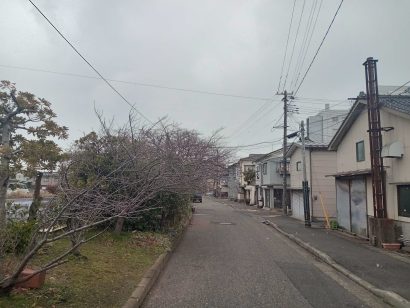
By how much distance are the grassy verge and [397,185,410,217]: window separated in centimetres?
876

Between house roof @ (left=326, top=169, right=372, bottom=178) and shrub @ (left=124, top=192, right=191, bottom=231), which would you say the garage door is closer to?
house roof @ (left=326, top=169, right=372, bottom=178)

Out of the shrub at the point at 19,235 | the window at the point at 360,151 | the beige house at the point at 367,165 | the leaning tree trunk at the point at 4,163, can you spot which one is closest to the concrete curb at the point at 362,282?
the beige house at the point at 367,165

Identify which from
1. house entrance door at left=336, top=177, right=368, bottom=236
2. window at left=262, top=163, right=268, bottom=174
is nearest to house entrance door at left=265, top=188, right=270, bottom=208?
window at left=262, top=163, right=268, bottom=174

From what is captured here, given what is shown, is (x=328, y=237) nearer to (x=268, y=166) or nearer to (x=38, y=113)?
(x=38, y=113)

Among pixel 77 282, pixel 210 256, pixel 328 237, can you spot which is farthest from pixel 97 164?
pixel 328 237

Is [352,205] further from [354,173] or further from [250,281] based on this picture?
[250,281]

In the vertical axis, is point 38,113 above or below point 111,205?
above

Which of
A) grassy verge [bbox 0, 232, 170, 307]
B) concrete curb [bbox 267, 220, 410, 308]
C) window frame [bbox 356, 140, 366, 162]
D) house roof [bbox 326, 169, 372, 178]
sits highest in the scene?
window frame [bbox 356, 140, 366, 162]

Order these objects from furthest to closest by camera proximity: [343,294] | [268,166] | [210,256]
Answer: [268,166], [210,256], [343,294]

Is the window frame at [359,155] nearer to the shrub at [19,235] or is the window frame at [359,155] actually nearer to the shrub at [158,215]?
the shrub at [158,215]

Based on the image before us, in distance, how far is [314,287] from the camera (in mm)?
8859

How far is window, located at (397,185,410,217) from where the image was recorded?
1481 centimetres

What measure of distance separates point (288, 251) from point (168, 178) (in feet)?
20.9

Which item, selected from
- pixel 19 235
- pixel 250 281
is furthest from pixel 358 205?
pixel 19 235
